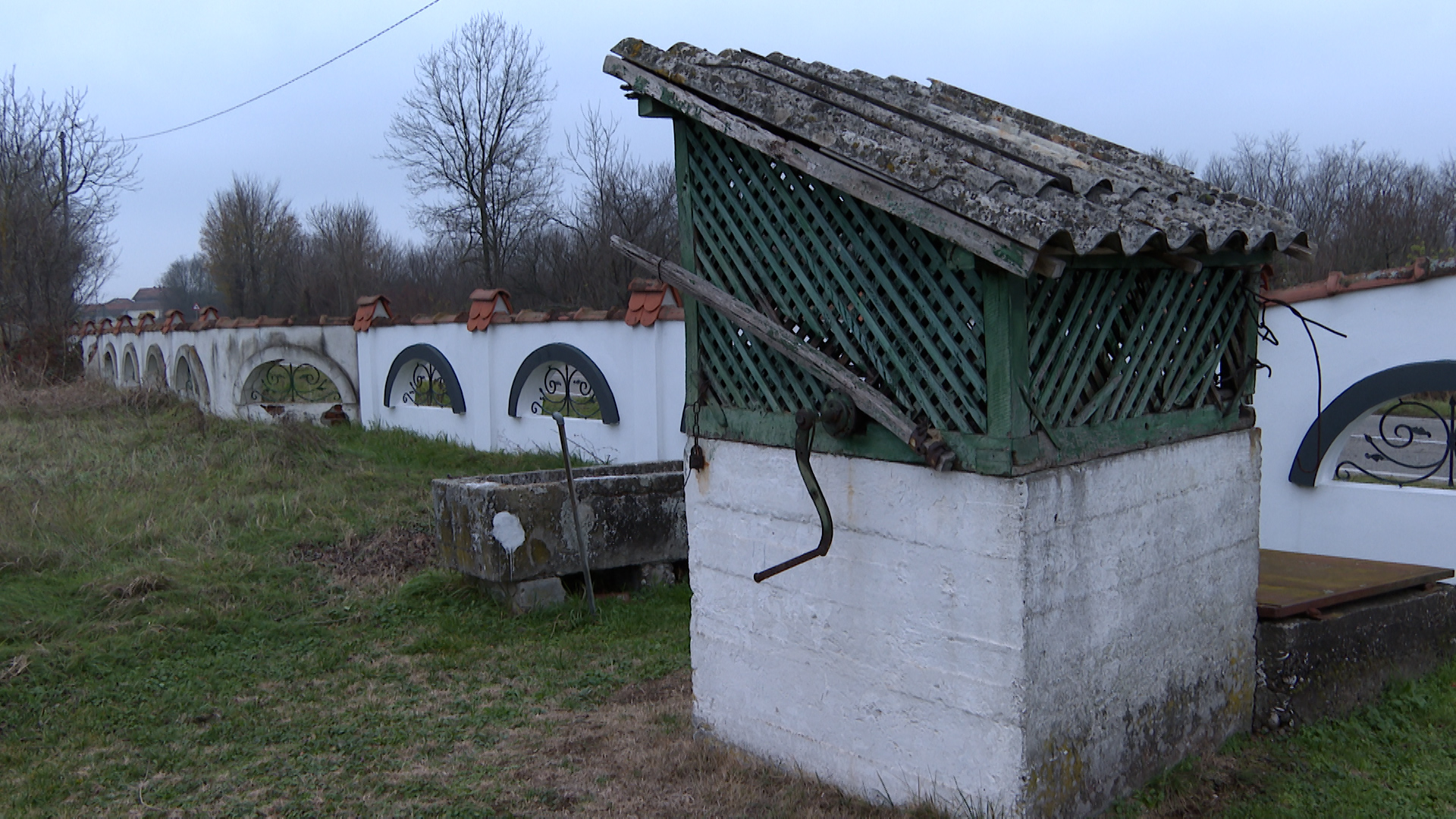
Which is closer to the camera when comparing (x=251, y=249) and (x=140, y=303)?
(x=251, y=249)

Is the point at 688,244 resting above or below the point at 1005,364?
above

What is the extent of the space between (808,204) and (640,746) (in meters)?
2.51

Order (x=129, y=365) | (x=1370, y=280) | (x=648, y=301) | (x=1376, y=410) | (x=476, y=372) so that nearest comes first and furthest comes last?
1. (x=1370, y=280)
2. (x=1376, y=410)
3. (x=648, y=301)
4. (x=476, y=372)
5. (x=129, y=365)

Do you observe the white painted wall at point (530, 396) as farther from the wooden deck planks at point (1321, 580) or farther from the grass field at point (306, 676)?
the wooden deck planks at point (1321, 580)

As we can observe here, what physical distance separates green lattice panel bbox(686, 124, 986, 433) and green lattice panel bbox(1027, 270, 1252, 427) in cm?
28

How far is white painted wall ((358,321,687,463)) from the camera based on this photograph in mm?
10102

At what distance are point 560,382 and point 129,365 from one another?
14104 mm

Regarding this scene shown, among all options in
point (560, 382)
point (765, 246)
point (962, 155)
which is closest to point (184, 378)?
point (560, 382)

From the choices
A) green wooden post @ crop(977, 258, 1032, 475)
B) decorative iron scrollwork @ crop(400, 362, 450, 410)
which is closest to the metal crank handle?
green wooden post @ crop(977, 258, 1032, 475)

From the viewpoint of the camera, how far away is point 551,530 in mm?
6941

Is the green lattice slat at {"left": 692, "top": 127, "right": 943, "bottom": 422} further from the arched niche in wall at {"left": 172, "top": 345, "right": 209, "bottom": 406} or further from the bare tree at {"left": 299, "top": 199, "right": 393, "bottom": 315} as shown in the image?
the bare tree at {"left": 299, "top": 199, "right": 393, "bottom": 315}

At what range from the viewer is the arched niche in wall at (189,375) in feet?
60.1

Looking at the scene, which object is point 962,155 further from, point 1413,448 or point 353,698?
point 1413,448

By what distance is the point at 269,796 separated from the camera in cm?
439
